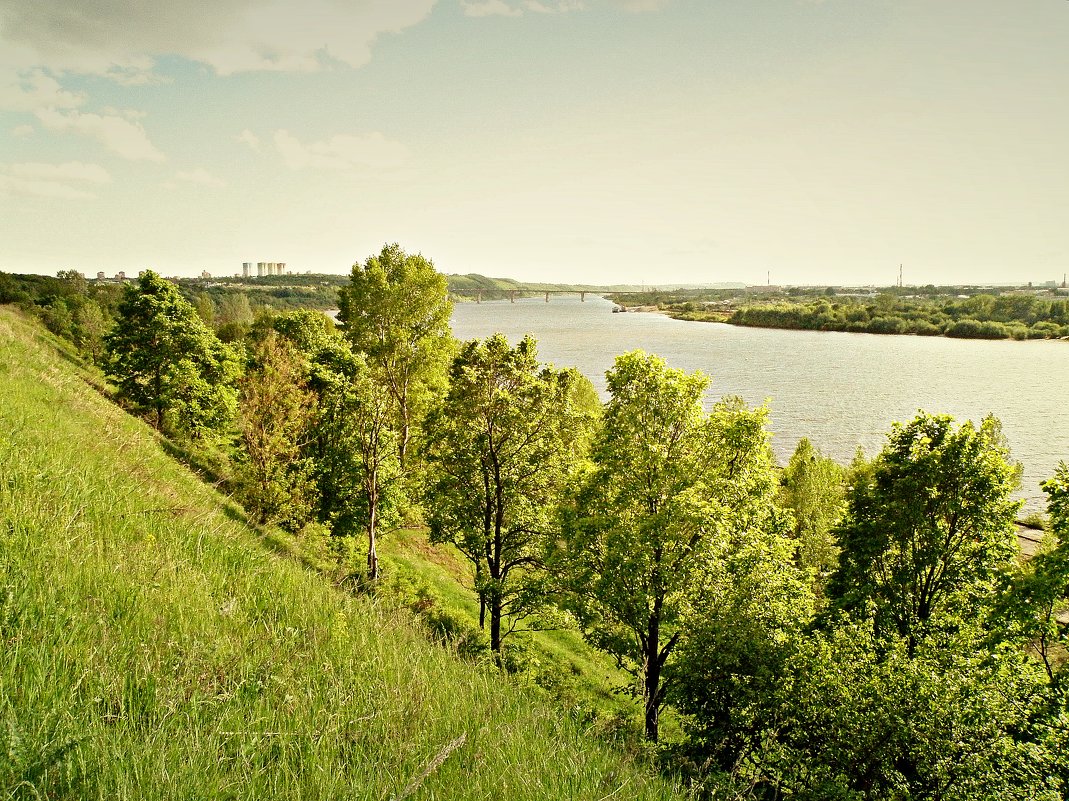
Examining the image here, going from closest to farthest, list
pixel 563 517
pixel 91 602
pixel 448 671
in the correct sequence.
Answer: pixel 91 602
pixel 448 671
pixel 563 517

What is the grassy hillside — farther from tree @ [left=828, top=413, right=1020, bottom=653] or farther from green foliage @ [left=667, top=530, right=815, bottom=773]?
tree @ [left=828, top=413, right=1020, bottom=653]

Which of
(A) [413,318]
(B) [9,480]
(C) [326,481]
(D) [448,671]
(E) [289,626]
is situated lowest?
(C) [326,481]

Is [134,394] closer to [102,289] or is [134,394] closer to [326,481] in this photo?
[326,481]

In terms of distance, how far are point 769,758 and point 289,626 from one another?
10.2m

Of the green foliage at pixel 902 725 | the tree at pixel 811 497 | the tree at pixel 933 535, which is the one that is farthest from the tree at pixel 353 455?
the tree at pixel 811 497

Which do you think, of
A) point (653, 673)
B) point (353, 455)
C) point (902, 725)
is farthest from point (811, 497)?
point (353, 455)

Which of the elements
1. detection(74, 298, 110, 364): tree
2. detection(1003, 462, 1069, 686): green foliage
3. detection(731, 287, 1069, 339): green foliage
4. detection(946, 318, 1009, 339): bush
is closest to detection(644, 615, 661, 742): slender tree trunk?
detection(1003, 462, 1069, 686): green foliage

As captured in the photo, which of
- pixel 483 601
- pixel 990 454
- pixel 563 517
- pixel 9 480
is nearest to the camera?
pixel 9 480

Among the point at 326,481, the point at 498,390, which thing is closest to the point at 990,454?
the point at 498,390

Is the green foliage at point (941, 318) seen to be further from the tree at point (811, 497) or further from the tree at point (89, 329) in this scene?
the tree at point (89, 329)

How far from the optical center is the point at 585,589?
615 inches

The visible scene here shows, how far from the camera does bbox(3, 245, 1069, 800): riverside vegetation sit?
410cm

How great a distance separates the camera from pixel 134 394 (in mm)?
26016

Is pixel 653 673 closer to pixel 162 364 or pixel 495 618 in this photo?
pixel 495 618
